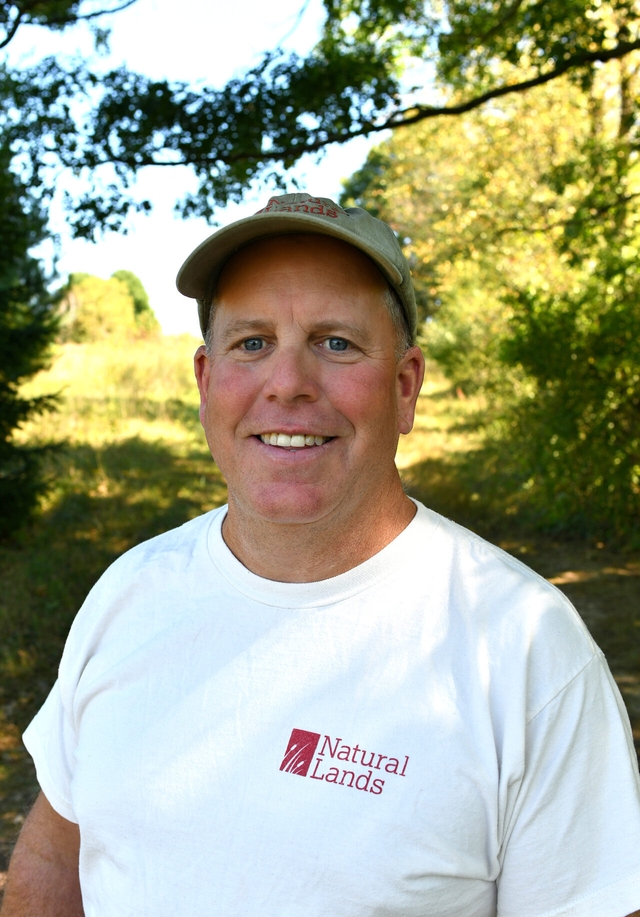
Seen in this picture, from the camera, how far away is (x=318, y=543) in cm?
174

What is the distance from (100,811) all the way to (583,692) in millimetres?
931

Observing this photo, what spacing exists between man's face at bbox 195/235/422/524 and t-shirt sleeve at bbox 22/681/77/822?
2.04ft

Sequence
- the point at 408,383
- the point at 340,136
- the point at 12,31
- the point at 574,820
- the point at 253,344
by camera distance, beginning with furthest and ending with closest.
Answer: the point at 340,136 → the point at 12,31 → the point at 408,383 → the point at 253,344 → the point at 574,820

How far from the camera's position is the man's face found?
1715 mm

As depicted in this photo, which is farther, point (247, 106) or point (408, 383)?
point (247, 106)

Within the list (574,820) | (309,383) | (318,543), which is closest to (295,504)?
(318,543)

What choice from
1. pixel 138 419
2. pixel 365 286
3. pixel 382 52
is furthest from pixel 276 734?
pixel 138 419

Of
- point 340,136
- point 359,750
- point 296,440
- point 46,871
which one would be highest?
point 340,136

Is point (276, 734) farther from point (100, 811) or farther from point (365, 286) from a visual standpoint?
point (365, 286)

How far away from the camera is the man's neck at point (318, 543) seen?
1733mm

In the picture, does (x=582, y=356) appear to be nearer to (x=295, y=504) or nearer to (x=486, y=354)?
(x=486, y=354)

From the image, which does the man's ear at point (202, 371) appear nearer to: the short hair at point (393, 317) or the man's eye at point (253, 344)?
the short hair at point (393, 317)

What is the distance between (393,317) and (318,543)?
497 millimetres

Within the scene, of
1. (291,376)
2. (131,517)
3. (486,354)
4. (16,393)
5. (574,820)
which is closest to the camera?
(574,820)
